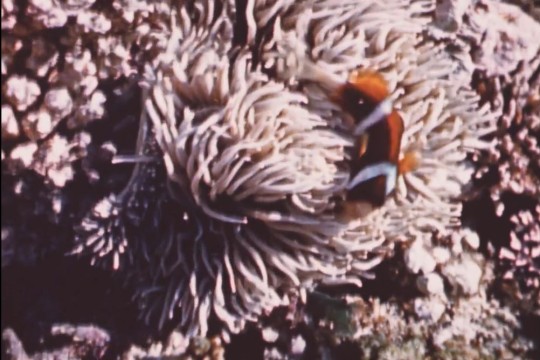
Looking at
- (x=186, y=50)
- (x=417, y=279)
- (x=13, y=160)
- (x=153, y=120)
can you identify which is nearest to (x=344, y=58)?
(x=186, y=50)

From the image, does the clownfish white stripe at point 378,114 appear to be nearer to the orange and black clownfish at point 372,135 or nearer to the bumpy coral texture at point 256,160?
the orange and black clownfish at point 372,135

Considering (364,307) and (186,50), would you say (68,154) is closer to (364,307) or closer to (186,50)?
(186,50)

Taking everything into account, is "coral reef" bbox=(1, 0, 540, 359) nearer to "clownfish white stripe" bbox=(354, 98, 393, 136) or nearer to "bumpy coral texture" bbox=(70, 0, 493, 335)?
"bumpy coral texture" bbox=(70, 0, 493, 335)

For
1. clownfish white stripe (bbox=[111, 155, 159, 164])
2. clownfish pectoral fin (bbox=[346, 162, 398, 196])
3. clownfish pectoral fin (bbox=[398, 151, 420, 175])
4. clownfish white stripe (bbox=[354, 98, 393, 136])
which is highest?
clownfish white stripe (bbox=[111, 155, 159, 164])

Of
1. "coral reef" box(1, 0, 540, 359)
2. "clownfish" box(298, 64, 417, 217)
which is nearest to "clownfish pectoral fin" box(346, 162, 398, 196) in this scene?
"clownfish" box(298, 64, 417, 217)

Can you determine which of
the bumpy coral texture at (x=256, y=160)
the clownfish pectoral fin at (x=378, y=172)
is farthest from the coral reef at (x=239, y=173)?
the clownfish pectoral fin at (x=378, y=172)

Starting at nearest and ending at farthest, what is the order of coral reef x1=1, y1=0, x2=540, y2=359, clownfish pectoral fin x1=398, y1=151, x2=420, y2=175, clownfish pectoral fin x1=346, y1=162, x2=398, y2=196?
1. coral reef x1=1, y1=0, x2=540, y2=359
2. clownfish pectoral fin x1=346, y1=162, x2=398, y2=196
3. clownfish pectoral fin x1=398, y1=151, x2=420, y2=175

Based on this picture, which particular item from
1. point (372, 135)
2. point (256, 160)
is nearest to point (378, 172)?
point (372, 135)

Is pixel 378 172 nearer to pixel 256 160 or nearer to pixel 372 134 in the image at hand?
pixel 372 134
